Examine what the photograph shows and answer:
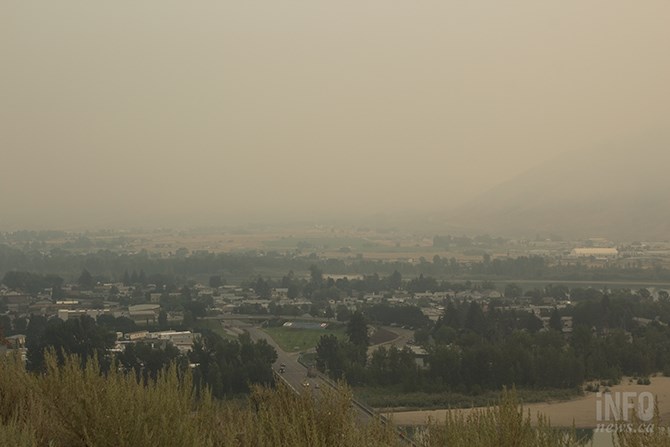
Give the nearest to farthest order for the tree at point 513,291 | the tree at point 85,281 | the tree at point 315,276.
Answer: the tree at point 513,291
the tree at point 85,281
the tree at point 315,276

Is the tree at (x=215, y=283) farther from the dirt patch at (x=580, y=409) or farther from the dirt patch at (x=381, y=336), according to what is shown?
the dirt patch at (x=580, y=409)

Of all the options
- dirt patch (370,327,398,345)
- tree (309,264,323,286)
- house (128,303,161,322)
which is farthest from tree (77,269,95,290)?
dirt patch (370,327,398,345)

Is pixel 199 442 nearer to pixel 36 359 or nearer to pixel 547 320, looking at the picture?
pixel 36 359

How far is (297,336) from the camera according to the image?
59.0 feet

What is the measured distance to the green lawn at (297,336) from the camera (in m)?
16.4

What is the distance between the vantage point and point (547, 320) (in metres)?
18.0

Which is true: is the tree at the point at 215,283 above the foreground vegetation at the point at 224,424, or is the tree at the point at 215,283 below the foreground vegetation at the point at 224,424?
below

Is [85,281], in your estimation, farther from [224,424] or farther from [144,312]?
[224,424]

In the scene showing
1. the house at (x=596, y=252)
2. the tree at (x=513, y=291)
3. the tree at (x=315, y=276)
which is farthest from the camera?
the house at (x=596, y=252)

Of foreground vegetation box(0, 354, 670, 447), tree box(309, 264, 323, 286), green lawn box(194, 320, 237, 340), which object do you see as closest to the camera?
foreground vegetation box(0, 354, 670, 447)

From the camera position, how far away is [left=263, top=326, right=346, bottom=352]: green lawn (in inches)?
646
